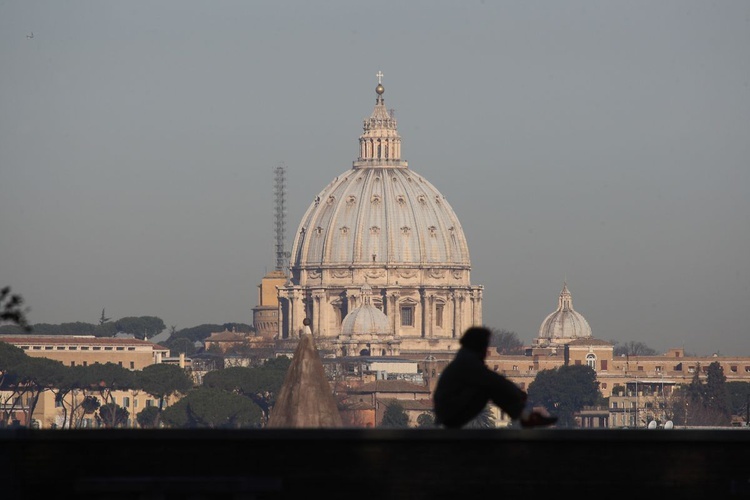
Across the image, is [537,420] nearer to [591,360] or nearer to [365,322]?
[591,360]

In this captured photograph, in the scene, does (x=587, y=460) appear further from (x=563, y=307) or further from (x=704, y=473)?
(x=563, y=307)

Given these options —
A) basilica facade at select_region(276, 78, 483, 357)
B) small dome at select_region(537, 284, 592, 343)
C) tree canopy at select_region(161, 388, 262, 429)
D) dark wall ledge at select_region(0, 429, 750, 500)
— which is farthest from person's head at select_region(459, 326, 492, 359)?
small dome at select_region(537, 284, 592, 343)

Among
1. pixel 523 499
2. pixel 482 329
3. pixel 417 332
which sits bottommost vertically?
pixel 523 499

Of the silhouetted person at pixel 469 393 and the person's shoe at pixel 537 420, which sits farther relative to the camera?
the silhouetted person at pixel 469 393

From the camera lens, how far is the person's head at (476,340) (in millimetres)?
12195

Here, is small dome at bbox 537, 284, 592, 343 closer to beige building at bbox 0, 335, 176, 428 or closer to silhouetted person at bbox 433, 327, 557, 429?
beige building at bbox 0, 335, 176, 428

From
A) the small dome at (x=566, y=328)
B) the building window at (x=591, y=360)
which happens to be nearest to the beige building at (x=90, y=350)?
the building window at (x=591, y=360)

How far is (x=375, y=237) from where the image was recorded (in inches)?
7431

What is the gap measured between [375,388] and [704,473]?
121 metres

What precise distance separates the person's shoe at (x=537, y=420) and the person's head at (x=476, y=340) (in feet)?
1.83

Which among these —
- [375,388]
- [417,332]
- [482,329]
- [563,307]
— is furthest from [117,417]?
[482,329]

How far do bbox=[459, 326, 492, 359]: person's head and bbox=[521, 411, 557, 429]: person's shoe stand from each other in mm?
558

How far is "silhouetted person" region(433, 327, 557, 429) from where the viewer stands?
39.2 ft

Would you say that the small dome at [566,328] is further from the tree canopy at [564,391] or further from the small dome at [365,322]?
the tree canopy at [564,391]
